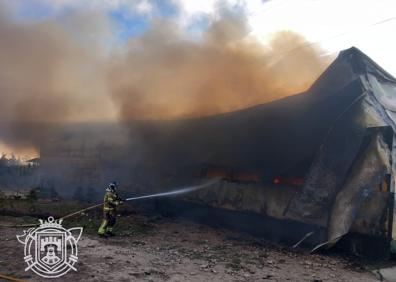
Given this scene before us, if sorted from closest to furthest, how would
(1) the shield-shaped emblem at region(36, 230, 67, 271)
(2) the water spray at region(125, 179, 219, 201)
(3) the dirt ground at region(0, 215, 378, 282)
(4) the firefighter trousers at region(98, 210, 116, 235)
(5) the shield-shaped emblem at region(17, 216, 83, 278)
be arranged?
(3) the dirt ground at region(0, 215, 378, 282) → (5) the shield-shaped emblem at region(17, 216, 83, 278) → (1) the shield-shaped emblem at region(36, 230, 67, 271) → (4) the firefighter trousers at region(98, 210, 116, 235) → (2) the water spray at region(125, 179, 219, 201)

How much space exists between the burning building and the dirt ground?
640 millimetres

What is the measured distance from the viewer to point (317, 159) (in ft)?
25.6

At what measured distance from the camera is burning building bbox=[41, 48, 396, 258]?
7129 millimetres

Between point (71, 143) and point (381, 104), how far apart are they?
46.5 feet

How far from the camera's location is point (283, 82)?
11555 mm

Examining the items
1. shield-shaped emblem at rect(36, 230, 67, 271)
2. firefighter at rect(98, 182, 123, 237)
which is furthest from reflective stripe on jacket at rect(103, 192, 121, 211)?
shield-shaped emblem at rect(36, 230, 67, 271)

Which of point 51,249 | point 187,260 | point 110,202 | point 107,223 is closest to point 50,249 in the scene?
point 51,249

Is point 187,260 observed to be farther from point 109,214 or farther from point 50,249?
point 109,214

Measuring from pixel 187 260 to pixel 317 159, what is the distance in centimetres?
319

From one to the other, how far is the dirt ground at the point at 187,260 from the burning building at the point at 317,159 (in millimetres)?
640

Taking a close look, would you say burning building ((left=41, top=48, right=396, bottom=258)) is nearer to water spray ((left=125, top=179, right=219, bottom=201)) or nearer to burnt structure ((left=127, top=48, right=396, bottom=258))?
burnt structure ((left=127, top=48, right=396, bottom=258))

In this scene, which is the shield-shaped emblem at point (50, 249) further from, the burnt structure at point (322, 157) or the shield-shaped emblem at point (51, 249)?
the burnt structure at point (322, 157)

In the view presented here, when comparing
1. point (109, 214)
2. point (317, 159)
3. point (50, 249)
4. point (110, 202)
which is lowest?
point (50, 249)

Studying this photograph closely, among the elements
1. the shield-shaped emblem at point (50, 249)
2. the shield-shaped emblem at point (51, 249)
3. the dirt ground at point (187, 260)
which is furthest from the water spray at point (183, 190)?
the shield-shaped emblem at point (50, 249)
